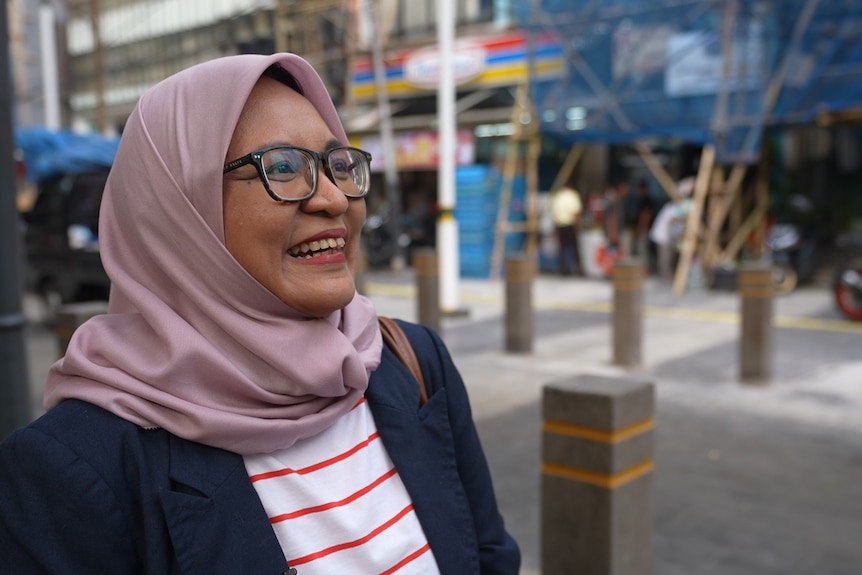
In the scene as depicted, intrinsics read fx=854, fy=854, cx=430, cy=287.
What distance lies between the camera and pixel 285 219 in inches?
59.9

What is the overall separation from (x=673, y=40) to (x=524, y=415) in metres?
9.66

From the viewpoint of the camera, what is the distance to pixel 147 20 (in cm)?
3306

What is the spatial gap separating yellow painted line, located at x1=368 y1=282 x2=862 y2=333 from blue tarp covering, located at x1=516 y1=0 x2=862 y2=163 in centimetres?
283

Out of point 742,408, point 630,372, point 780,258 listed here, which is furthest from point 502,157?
point 742,408

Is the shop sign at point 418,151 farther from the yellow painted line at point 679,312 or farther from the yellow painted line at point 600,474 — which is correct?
the yellow painted line at point 600,474

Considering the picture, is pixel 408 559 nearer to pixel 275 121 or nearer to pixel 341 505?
pixel 341 505

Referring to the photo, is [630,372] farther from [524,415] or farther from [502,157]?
[502,157]

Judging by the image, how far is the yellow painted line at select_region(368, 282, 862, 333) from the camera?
34.0 feet

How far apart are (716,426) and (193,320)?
5.48 m

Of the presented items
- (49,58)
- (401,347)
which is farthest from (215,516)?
(49,58)

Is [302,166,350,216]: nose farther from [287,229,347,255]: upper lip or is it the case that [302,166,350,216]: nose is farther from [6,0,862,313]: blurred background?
[6,0,862,313]: blurred background

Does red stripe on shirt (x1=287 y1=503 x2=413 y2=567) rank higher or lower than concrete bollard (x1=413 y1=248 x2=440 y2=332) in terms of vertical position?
higher

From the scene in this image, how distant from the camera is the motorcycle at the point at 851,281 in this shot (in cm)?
1037

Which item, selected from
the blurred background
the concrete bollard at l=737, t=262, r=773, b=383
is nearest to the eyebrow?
the concrete bollard at l=737, t=262, r=773, b=383
